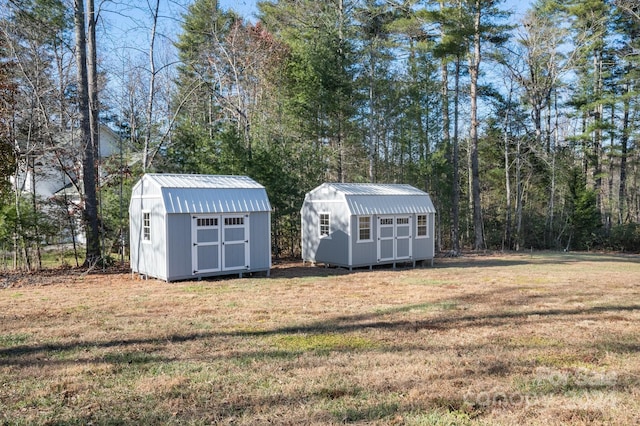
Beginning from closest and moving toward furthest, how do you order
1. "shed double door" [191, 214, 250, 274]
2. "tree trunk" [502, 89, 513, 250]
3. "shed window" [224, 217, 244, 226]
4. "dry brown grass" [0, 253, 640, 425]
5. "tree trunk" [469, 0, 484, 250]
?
"dry brown grass" [0, 253, 640, 425] < "shed double door" [191, 214, 250, 274] < "shed window" [224, 217, 244, 226] < "tree trunk" [469, 0, 484, 250] < "tree trunk" [502, 89, 513, 250]

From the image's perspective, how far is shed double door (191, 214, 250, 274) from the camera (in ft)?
33.8

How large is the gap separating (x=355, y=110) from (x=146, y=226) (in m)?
9.93

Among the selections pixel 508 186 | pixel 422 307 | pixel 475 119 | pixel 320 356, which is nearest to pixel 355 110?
pixel 475 119

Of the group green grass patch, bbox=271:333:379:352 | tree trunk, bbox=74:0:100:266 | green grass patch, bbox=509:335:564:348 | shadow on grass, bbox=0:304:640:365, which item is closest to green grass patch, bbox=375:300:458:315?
shadow on grass, bbox=0:304:640:365

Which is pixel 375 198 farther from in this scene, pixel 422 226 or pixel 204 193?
pixel 204 193

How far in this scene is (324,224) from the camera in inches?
527

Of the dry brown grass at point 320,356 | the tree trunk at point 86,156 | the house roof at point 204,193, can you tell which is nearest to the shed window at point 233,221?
the house roof at point 204,193

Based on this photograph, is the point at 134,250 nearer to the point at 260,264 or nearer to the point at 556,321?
the point at 260,264

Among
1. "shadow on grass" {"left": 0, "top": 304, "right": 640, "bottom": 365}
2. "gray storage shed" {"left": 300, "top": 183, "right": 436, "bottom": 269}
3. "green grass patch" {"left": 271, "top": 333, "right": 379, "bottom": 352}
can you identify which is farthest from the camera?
"gray storage shed" {"left": 300, "top": 183, "right": 436, "bottom": 269}

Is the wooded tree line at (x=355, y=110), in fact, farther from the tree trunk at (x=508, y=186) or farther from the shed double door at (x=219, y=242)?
the shed double door at (x=219, y=242)

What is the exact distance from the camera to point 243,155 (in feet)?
46.9

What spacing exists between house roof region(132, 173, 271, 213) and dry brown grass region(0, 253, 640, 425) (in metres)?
2.15

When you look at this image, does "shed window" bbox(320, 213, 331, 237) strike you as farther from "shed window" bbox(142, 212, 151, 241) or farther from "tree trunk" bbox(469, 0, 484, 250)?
"tree trunk" bbox(469, 0, 484, 250)

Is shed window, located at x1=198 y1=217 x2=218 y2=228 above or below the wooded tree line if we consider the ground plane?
below
